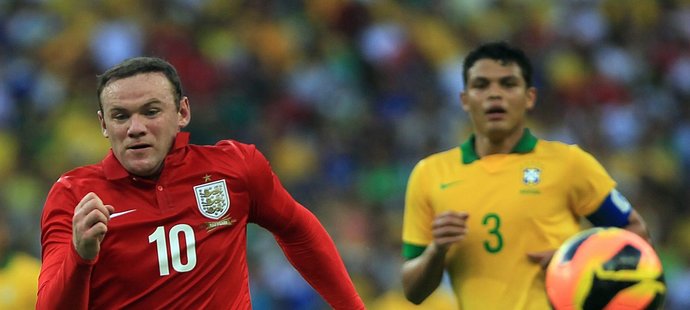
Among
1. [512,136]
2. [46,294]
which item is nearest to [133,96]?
[46,294]

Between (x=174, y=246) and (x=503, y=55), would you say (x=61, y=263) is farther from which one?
(x=503, y=55)

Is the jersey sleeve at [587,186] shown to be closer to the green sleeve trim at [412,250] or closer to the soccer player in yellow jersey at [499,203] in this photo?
the soccer player in yellow jersey at [499,203]

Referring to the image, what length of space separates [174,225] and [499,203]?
5.88 ft

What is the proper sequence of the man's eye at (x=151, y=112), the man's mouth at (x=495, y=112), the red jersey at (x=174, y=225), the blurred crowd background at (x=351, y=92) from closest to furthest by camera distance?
the red jersey at (x=174, y=225) < the man's eye at (x=151, y=112) < the man's mouth at (x=495, y=112) < the blurred crowd background at (x=351, y=92)

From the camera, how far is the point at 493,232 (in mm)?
A: 5621

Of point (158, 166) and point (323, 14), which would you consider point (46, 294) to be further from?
point (323, 14)

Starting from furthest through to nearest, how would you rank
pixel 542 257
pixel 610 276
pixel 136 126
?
pixel 542 257 → pixel 610 276 → pixel 136 126

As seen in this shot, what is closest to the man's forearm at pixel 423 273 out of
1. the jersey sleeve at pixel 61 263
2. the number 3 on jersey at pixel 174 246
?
the number 3 on jersey at pixel 174 246

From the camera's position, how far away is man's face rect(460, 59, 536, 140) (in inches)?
229

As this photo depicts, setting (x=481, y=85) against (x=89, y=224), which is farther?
(x=481, y=85)

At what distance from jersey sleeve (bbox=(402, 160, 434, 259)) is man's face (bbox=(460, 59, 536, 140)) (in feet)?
1.11

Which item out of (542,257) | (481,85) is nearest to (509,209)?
(542,257)

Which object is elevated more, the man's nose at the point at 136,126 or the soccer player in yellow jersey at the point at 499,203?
the man's nose at the point at 136,126

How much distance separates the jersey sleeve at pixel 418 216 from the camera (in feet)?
19.2
